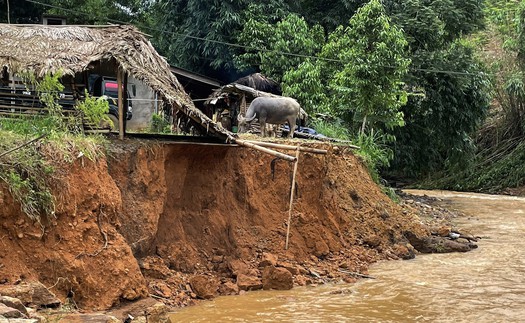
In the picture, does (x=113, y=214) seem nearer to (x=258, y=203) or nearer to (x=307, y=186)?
(x=258, y=203)

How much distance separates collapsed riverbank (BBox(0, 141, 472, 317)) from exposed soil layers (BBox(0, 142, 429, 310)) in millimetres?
17

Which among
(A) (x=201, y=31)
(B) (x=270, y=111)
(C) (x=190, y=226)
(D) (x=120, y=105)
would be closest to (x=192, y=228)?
(C) (x=190, y=226)

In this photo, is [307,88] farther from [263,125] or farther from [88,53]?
[88,53]

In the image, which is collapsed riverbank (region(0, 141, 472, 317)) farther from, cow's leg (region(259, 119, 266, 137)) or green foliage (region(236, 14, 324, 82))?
green foliage (region(236, 14, 324, 82))

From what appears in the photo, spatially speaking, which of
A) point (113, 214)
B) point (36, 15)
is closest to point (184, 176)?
point (113, 214)

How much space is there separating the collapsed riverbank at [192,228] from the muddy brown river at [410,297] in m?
0.41

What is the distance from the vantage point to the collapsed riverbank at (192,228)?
7.97 meters

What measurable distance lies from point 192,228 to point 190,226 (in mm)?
48

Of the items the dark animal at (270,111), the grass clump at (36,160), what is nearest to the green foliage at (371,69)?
the dark animal at (270,111)

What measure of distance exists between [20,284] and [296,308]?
4.15m

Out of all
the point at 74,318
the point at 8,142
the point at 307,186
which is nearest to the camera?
the point at 74,318

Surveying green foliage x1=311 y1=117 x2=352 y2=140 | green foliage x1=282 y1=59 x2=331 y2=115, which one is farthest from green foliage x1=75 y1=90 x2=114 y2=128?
green foliage x1=282 y1=59 x2=331 y2=115

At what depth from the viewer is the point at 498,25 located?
31.7 metres

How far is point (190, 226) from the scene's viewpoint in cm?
1109
